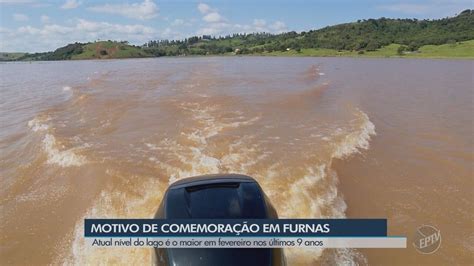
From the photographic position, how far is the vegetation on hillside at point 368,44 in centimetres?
9194

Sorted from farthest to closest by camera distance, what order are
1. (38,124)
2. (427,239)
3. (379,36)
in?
(379,36)
(38,124)
(427,239)

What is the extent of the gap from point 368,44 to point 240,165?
105351 mm

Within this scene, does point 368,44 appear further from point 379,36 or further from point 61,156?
point 61,156

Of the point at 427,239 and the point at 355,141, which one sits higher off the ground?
the point at 355,141

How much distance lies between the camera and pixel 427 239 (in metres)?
6.31

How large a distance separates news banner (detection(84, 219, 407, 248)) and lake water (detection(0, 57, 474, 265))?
0.21 metres

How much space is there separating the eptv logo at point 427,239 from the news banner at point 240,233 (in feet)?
0.94

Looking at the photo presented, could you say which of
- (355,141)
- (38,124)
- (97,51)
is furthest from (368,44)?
(38,124)

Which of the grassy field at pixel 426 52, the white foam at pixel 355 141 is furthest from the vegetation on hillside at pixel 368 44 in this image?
the white foam at pixel 355 141

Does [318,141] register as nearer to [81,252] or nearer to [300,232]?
[300,232]

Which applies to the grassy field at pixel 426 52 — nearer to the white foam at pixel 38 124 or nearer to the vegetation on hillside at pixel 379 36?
the vegetation on hillside at pixel 379 36

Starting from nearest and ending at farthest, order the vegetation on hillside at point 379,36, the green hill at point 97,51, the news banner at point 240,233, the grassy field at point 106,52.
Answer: the news banner at point 240,233
the vegetation on hillside at point 379,36
the grassy field at point 106,52
the green hill at point 97,51

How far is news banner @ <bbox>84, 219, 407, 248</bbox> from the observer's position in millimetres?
3892

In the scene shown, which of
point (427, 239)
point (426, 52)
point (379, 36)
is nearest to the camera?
point (427, 239)
